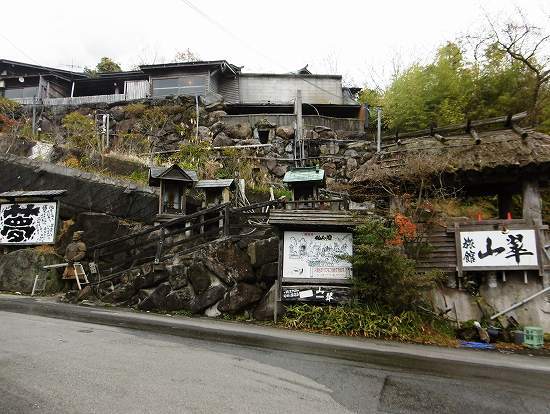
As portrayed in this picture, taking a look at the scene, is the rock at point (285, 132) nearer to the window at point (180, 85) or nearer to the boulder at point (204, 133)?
the boulder at point (204, 133)

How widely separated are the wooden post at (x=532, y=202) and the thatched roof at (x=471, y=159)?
409mm

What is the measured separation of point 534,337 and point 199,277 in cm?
915

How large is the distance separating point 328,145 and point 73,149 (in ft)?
47.4

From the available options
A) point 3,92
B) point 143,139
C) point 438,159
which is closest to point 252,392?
point 438,159

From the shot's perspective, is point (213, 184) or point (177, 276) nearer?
point (177, 276)

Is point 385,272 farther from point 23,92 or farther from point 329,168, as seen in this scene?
point 23,92

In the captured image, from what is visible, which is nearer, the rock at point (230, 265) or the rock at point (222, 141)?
the rock at point (230, 265)

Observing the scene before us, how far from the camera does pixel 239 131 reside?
25.3m

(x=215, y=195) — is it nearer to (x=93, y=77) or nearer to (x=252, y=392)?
(x=252, y=392)

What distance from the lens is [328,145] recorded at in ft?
80.2

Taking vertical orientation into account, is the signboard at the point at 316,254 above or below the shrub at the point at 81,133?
below

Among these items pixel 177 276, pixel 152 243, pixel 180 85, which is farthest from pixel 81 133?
pixel 177 276

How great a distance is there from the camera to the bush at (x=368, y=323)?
400 inches

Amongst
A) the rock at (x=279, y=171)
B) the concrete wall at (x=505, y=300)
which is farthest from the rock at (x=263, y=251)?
the rock at (x=279, y=171)
